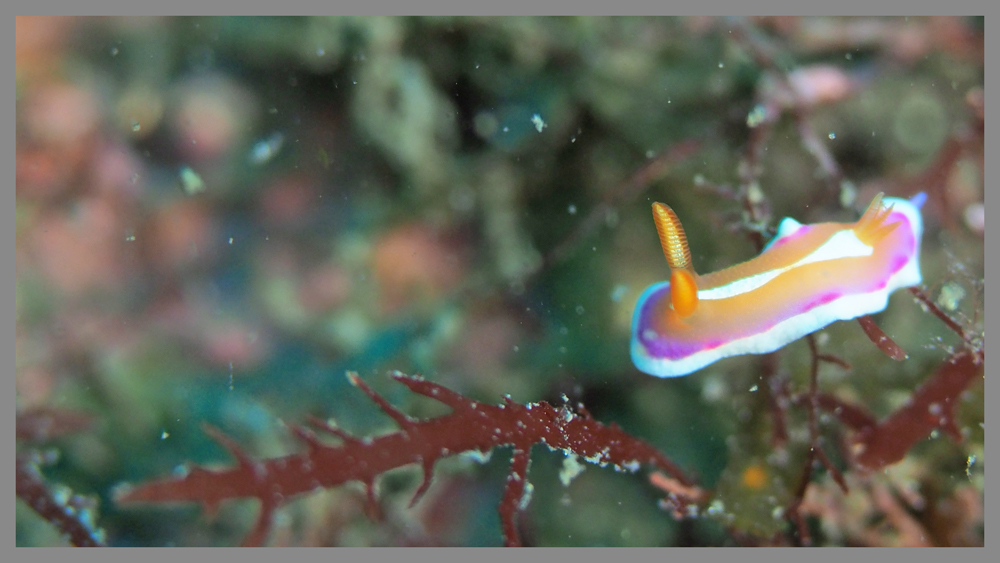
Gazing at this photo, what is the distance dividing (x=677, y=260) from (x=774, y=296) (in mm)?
388

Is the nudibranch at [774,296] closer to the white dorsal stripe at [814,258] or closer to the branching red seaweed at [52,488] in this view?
the white dorsal stripe at [814,258]

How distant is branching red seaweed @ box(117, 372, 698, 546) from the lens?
1.43 metres

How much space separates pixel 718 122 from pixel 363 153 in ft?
5.61

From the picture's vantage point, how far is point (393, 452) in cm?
159

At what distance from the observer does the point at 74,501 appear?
7.84 feet

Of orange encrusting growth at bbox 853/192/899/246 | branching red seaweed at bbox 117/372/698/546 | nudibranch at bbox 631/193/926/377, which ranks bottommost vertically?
branching red seaweed at bbox 117/372/698/546

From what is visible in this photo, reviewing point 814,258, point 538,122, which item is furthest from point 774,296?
point 538,122

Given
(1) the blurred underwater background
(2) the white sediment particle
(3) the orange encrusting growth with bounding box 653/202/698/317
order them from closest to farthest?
1. (3) the orange encrusting growth with bounding box 653/202/698/317
2. (1) the blurred underwater background
3. (2) the white sediment particle

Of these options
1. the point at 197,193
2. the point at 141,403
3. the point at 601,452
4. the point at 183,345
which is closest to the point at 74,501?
the point at 141,403

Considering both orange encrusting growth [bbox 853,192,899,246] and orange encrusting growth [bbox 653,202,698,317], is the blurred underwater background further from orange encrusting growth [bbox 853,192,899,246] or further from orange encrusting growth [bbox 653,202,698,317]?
orange encrusting growth [bbox 653,202,698,317]

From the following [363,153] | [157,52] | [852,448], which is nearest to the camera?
[852,448]

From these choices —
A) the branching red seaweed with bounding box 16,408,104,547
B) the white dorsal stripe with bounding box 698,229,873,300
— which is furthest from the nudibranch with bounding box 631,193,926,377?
the branching red seaweed with bounding box 16,408,104,547

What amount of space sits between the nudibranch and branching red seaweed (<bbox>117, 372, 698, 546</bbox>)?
40cm

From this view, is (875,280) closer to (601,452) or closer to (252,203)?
(601,452)
